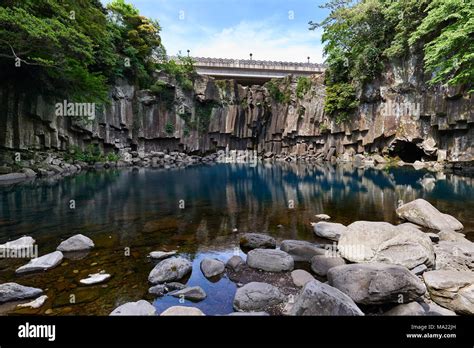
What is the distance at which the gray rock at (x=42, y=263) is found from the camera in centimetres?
483

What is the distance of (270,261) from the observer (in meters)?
5.20

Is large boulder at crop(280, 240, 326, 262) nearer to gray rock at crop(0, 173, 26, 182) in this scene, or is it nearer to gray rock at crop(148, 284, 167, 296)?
gray rock at crop(148, 284, 167, 296)

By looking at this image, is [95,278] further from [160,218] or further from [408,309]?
[408,309]

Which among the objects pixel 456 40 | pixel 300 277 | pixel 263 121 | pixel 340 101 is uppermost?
pixel 340 101

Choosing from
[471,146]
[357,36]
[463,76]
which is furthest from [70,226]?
[357,36]

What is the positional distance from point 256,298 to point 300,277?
116 centimetres

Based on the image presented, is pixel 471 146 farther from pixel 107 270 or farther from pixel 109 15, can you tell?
pixel 109 15

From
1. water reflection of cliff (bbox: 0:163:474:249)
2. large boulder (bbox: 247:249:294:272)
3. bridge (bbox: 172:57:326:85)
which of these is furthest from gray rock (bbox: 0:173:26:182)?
bridge (bbox: 172:57:326:85)

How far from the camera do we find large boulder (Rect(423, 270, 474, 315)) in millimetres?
3474

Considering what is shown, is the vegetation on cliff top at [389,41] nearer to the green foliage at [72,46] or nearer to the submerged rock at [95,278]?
the submerged rock at [95,278]

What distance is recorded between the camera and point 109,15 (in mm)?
28516

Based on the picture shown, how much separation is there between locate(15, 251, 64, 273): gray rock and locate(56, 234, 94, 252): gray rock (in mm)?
490

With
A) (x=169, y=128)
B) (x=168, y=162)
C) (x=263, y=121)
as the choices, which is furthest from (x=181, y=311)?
(x=263, y=121)
